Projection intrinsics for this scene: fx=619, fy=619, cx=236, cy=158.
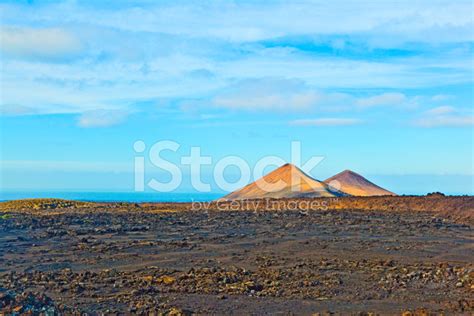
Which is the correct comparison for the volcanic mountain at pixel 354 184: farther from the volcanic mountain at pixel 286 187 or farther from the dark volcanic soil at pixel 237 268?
the dark volcanic soil at pixel 237 268

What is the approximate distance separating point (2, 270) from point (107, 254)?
335 centimetres

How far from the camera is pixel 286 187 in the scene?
52094 mm

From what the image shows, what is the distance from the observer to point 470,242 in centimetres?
2103

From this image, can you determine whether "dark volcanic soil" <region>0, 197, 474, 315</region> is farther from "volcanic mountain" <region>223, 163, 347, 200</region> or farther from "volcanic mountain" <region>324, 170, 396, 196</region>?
"volcanic mountain" <region>324, 170, 396, 196</region>

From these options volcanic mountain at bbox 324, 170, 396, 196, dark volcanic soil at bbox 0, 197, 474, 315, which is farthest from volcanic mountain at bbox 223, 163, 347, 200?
dark volcanic soil at bbox 0, 197, 474, 315

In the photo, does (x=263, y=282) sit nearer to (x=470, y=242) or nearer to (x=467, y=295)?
(x=467, y=295)

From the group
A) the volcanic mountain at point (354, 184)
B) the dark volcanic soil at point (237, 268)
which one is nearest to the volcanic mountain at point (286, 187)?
the volcanic mountain at point (354, 184)

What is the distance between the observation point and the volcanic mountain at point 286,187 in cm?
4953

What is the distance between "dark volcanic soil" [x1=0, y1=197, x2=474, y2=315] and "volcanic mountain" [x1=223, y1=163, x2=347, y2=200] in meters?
22.2

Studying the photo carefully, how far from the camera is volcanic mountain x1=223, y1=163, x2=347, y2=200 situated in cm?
4953

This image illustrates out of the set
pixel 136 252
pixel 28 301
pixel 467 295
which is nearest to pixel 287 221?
pixel 136 252

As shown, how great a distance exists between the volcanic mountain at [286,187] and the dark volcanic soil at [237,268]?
72.7ft

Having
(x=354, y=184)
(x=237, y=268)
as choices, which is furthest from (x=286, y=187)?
(x=237, y=268)

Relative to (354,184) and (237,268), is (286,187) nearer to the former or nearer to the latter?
(354,184)
